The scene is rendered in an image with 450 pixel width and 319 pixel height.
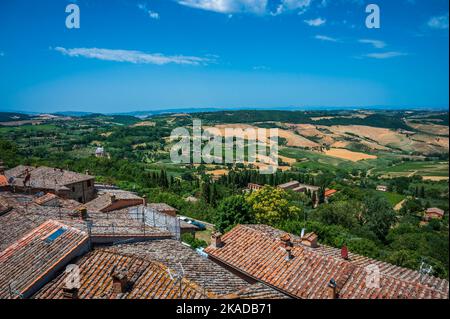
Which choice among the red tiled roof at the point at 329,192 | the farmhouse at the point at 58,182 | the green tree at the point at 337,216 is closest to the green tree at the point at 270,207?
the farmhouse at the point at 58,182

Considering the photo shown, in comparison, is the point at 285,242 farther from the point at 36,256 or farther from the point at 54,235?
the point at 36,256

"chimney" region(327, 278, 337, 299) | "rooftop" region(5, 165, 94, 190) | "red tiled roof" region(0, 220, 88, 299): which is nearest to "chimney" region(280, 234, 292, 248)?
"chimney" region(327, 278, 337, 299)

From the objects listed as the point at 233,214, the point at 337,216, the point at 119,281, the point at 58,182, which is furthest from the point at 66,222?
the point at 337,216

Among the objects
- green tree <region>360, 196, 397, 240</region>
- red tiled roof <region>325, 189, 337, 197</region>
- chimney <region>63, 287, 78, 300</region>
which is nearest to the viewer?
chimney <region>63, 287, 78, 300</region>

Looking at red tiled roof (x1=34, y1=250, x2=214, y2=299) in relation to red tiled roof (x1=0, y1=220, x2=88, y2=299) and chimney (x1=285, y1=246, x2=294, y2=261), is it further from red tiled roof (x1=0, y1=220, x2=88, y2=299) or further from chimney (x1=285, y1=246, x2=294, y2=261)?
chimney (x1=285, y1=246, x2=294, y2=261)

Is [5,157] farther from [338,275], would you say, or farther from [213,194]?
[338,275]

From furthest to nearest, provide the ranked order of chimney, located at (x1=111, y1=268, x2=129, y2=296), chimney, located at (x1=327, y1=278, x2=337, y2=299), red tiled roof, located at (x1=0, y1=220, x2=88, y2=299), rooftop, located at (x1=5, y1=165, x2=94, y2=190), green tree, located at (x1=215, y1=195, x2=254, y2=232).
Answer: rooftop, located at (x1=5, y1=165, x2=94, y2=190)
green tree, located at (x1=215, y1=195, x2=254, y2=232)
red tiled roof, located at (x1=0, y1=220, x2=88, y2=299)
chimney, located at (x1=327, y1=278, x2=337, y2=299)
chimney, located at (x1=111, y1=268, x2=129, y2=296)
